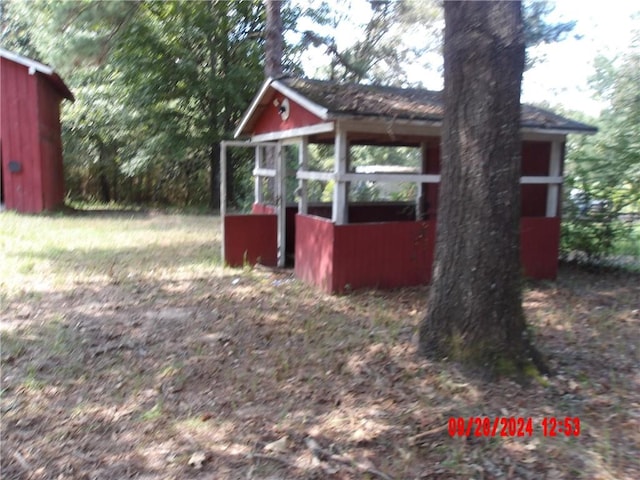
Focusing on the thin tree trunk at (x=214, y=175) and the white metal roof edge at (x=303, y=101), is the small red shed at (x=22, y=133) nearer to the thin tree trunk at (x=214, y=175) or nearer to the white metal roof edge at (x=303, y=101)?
the thin tree trunk at (x=214, y=175)

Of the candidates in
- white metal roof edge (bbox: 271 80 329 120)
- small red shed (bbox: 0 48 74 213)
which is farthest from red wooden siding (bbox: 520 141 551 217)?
small red shed (bbox: 0 48 74 213)

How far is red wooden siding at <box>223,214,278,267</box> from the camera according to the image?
882cm

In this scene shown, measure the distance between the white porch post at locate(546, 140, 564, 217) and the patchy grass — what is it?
1.62 meters

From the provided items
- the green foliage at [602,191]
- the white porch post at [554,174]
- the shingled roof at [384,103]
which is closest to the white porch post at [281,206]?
the shingled roof at [384,103]

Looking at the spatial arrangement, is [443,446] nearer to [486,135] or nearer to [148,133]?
[486,135]

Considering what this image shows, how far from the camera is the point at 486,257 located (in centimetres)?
402

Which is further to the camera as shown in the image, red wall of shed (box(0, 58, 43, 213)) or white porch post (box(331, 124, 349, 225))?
red wall of shed (box(0, 58, 43, 213))

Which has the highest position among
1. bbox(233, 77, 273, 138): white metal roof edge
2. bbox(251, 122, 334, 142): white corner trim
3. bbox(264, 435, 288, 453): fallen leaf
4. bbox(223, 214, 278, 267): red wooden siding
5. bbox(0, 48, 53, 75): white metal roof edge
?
bbox(0, 48, 53, 75): white metal roof edge

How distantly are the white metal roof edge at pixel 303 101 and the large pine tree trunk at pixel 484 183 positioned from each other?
8.63 ft

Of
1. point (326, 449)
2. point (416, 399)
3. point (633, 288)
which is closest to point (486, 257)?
point (416, 399)

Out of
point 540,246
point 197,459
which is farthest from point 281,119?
point 197,459

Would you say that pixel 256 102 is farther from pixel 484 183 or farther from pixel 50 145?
pixel 50 145

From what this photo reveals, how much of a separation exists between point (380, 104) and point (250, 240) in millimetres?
3116

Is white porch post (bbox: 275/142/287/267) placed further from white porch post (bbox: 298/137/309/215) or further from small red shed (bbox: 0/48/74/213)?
small red shed (bbox: 0/48/74/213)
